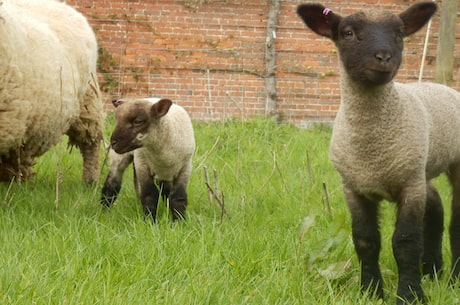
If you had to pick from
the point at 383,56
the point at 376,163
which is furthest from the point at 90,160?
the point at 383,56

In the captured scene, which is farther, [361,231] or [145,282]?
[361,231]

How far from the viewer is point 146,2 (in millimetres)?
11359

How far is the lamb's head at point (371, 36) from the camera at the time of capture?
3414 mm

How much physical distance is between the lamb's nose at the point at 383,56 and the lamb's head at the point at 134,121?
2.06m

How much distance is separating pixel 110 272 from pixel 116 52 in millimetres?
8186

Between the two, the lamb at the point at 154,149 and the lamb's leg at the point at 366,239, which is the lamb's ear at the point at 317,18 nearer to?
the lamb's leg at the point at 366,239

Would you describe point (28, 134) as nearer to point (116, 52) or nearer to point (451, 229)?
point (451, 229)

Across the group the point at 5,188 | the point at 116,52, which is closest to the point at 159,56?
the point at 116,52

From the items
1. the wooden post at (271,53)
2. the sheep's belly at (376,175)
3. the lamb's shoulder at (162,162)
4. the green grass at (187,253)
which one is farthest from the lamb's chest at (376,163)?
the wooden post at (271,53)

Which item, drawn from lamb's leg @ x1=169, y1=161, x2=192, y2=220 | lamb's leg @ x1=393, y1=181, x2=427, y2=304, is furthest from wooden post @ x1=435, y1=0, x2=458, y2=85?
lamb's leg @ x1=393, y1=181, x2=427, y2=304

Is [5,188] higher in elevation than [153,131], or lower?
lower

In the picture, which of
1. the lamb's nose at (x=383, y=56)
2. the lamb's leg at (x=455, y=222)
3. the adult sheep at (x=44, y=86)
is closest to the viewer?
the lamb's nose at (x=383, y=56)

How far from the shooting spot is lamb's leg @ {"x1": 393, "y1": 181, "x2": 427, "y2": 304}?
3.54 m

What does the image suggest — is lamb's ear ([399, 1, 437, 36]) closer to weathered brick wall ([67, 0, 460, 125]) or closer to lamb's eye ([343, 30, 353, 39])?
lamb's eye ([343, 30, 353, 39])
